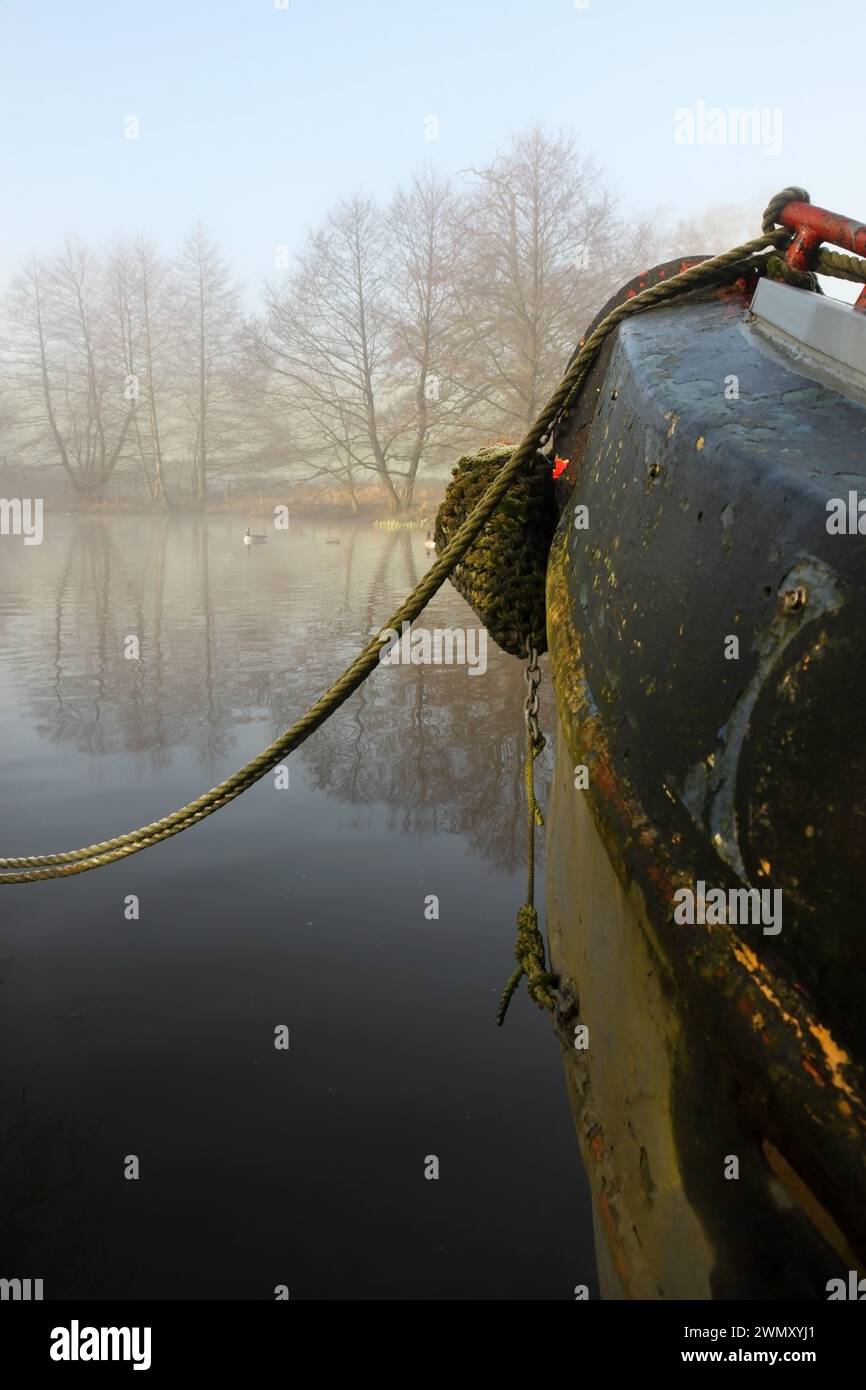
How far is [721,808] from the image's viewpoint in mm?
1439

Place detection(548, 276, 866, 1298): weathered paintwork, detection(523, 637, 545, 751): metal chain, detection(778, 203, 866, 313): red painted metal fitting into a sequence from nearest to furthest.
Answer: detection(548, 276, 866, 1298): weathered paintwork, detection(778, 203, 866, 313): red painted metal fitting, detection(523, 637, 545, 751): metal chain

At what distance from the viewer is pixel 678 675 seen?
1.57 meters

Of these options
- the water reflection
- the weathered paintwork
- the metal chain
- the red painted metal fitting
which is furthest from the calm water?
the red painted metal fitting

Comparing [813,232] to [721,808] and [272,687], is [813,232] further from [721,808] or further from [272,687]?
[272,687]

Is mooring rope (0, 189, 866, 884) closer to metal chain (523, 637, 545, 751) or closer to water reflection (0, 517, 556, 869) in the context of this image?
metal chain (523, 637, 545, 751)

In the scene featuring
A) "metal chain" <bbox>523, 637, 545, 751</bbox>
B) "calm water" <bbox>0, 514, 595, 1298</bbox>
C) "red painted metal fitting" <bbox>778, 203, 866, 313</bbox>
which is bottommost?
"calm water" <bbox>0, 514, 595, 1298</bbox>

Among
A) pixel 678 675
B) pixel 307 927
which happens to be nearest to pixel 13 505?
pixel 307 927

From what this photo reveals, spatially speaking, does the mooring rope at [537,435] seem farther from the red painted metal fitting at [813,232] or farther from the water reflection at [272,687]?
the water reflection at [272,687]

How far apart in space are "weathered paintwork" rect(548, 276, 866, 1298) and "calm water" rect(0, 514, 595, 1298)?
0.97m

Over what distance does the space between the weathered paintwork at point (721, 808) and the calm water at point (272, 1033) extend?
966 millimetres

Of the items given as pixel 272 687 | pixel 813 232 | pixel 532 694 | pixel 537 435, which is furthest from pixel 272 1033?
pixel 272 687

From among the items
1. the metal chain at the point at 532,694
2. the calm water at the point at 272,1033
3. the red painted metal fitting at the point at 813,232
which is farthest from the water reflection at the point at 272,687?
the red painted metal fitting at the point at 813,232

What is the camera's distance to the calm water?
274 cm
